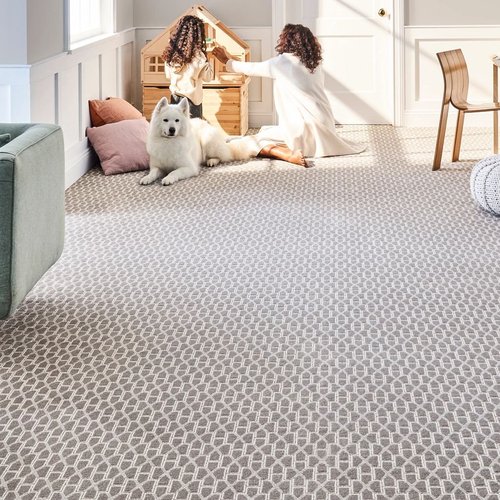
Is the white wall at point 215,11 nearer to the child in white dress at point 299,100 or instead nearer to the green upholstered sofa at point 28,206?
the child in white dress at point 299,100

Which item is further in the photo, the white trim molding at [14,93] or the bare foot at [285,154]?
the bare foot at [285,154]

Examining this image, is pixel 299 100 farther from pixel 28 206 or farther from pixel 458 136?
pixel 28 206

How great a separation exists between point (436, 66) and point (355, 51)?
0.72m

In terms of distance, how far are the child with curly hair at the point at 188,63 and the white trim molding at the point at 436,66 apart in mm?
2064

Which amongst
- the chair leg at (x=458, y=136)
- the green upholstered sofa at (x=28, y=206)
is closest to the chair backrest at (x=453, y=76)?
the chair leg at (x=458, y=136)

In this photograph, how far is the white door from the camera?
7.61 meters

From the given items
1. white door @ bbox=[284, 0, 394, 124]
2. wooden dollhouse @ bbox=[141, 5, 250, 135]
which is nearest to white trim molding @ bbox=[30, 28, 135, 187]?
wooden dollhouse @ bbox=[141, 5, 250, 135]

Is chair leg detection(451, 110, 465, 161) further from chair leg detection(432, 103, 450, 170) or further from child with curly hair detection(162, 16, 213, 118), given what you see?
child with curly hair detection(162, 16, 213, 118)

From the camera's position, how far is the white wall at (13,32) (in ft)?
14.9

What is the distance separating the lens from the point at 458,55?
19.9 ft

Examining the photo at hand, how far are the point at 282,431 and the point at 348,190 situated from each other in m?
3.17

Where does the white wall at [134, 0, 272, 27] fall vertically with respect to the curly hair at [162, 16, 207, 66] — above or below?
above

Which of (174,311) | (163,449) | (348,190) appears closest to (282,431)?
(163,449)

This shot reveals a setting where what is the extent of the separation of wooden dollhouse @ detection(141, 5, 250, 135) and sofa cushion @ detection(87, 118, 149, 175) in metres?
1.03
